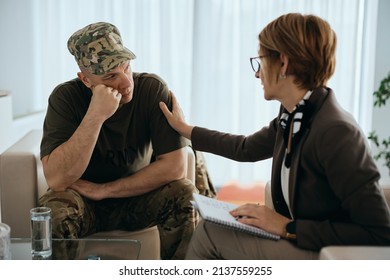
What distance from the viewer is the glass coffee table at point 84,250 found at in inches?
50.6

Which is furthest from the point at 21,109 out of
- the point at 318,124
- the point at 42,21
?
the point at 318,124

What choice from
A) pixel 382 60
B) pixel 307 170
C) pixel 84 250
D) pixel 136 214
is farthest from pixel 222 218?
pixel 382 60

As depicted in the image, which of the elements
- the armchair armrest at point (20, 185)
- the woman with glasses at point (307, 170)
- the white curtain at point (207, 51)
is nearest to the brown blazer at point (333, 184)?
the woman with glasses at point (307, 170)

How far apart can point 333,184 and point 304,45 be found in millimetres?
310

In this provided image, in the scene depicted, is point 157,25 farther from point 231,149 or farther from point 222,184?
Answer: point 231,149

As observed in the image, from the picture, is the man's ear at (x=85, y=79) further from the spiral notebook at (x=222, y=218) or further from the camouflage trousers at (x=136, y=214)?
the spiral notebook at (x=222, y=218)

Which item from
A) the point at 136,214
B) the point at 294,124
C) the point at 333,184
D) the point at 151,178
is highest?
the point at 294,124

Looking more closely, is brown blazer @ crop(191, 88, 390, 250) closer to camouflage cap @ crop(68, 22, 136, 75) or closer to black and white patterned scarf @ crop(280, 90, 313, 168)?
black and white patterned scarf @ crop(280, 90, 313, 168)

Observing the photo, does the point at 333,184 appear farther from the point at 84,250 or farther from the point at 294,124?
the point at 84,250

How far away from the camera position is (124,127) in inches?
62.4

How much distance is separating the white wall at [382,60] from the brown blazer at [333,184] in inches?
33.6

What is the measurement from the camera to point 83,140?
1497 millimetres

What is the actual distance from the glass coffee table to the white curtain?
869 millimetres
